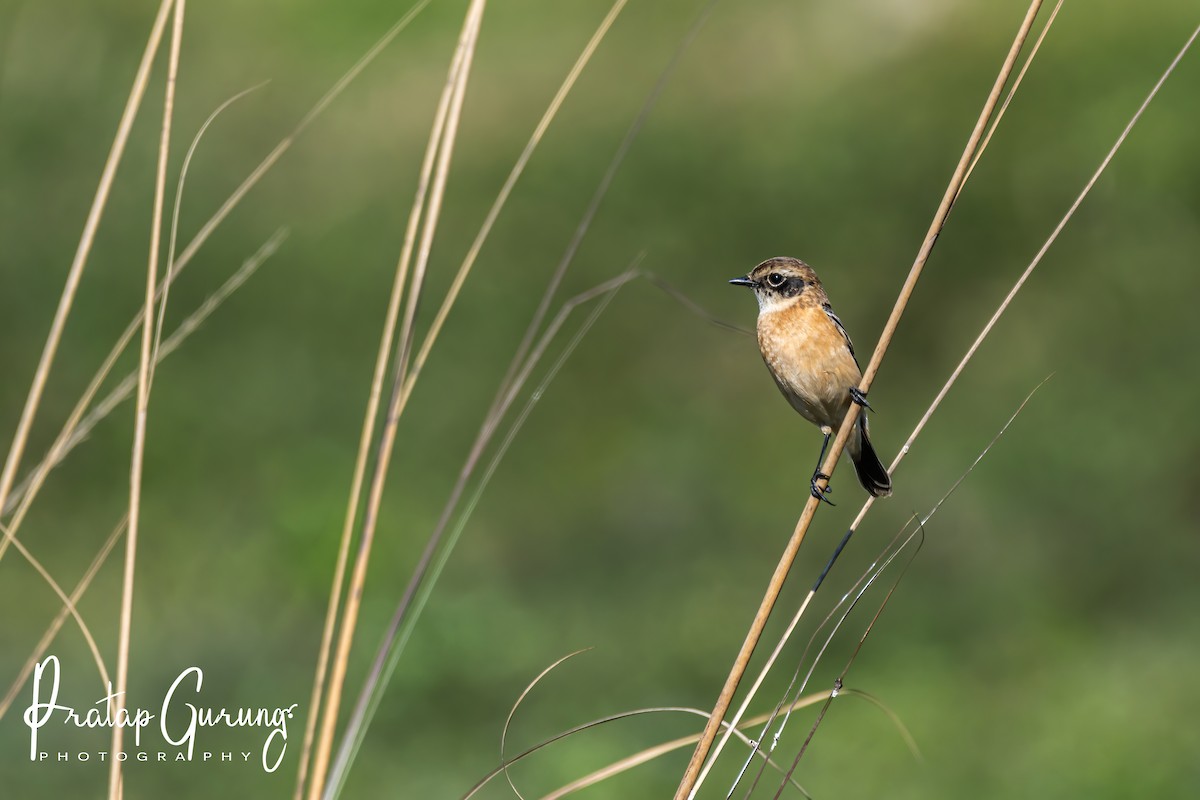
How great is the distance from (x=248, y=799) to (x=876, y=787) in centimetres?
274

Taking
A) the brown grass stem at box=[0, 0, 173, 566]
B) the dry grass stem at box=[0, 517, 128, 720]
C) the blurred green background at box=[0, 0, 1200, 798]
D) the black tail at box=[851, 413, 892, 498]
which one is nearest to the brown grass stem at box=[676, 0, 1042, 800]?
the dry grass stem at box=[0, 517, 128, 720]

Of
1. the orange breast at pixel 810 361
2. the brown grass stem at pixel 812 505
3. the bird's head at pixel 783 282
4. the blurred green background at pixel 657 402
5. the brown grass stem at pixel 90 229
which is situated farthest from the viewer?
the blurred green background at pixel 657 402

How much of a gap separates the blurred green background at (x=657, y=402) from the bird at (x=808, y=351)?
2442 mm

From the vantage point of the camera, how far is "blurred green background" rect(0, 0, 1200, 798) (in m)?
5.86

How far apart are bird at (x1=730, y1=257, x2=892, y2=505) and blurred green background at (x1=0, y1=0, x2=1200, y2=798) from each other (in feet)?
8.01

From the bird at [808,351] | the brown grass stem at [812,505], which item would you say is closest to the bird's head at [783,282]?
the bird at [808,351]

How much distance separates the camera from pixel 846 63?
8867 millimetres

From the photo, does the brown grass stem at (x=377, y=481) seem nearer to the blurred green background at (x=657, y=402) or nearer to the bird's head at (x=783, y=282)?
the bird's head at (x=783, y=282)

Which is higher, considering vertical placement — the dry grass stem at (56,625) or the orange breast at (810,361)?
the orange breast at (810,361)

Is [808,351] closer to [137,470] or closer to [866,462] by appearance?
[866,462]

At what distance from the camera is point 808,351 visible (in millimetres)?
3354

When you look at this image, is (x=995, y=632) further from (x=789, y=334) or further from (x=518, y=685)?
(x=789, y=334)

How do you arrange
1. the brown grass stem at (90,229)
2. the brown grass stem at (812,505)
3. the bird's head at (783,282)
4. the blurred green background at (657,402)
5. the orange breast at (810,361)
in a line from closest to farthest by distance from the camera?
the brown grass stem at (812,505), the brown grass stem at (90,229), the orange breast at (810,361), the bird's head at (783,282), the blurred green background at (657,402)

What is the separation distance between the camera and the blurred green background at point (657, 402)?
586cm
